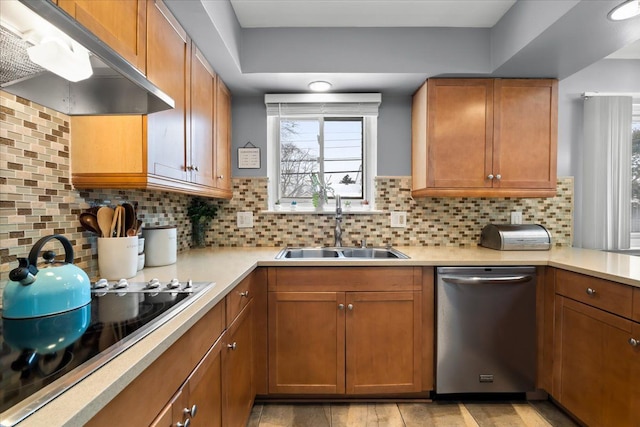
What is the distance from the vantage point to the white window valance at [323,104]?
2.43m

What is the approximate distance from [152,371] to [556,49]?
2375 millimetres

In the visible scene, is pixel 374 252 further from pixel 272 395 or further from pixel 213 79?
pixel 213 79

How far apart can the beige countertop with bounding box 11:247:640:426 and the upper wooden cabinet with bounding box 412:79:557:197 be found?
1.55 ft

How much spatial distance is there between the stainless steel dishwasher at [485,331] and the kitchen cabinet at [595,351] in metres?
0.15

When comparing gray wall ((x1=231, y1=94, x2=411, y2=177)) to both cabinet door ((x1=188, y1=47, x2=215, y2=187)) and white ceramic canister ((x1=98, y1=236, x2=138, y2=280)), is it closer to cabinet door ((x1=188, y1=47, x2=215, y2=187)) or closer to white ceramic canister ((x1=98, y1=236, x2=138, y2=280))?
cabinet door ((x1=188, y1=47, x2=215, y2=187))

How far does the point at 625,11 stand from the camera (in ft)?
4.72

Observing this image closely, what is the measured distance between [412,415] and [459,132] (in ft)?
5.81

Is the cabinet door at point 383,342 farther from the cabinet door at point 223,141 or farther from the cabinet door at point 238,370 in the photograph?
the cabinet door at point 223,141

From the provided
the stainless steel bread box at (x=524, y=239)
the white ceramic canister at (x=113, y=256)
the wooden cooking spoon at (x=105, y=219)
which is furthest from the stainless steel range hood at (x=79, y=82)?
the stainless steel bread box at (x=524, y=239)

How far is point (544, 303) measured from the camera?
1.90 meters

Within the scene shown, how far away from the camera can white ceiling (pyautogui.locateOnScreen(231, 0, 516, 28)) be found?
1.88m

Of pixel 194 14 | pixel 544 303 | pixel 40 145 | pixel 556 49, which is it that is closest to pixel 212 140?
pixel 194 14

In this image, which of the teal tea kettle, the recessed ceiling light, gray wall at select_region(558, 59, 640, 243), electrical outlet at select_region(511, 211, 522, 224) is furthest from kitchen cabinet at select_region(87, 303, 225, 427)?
gray wall at select_region(558, 59, 640, 243)

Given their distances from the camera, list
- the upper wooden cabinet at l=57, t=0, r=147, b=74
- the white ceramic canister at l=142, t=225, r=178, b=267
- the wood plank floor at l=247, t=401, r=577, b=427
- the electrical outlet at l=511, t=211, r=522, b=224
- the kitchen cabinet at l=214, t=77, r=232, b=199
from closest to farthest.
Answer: the upper wooden cabinet at l=57, t=0, r=147, b=74 → the white ceramic canister at l=142, t=225, r=178, b=267 → the wood plank floor at l=247, t=401, r=577, b=427 → the kitchen cabinet at l=214, t=77, r=232, b=199 → the electrical outlet at l=511, t=211, r=522, b=224
